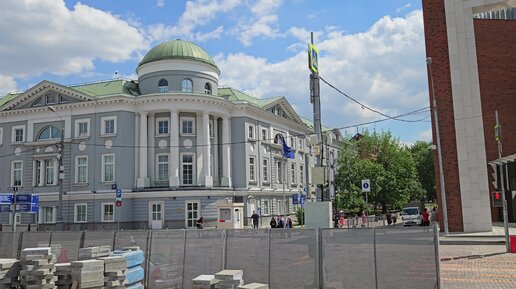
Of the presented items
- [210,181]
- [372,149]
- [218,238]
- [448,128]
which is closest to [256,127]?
[210,181]

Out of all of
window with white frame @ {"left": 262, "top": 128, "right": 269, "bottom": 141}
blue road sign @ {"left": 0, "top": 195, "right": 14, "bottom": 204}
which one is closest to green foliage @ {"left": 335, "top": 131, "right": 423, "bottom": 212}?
window with white frame @ {"left": 262, "top": 128, "right": 269, "bottom": 141}

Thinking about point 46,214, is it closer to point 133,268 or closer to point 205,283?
point 133,268

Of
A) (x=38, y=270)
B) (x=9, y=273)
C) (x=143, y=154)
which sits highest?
(x=143, y=154)

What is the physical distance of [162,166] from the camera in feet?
150

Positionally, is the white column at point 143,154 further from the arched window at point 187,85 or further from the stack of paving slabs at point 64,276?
the stack of paving slabs at point 64,276

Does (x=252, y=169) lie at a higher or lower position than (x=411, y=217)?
higher

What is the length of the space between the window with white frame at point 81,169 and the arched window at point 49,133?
11.5 feet

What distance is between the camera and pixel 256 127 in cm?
5216

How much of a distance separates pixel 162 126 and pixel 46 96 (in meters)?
12.7

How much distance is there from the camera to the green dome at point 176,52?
47.0 metres

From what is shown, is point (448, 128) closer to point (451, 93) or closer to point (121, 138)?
point (451, 93)

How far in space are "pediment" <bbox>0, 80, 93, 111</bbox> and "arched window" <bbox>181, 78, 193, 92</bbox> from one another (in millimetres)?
8883

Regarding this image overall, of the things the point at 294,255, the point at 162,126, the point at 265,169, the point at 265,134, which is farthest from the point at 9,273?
the point at 265,134

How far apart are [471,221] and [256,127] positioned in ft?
90.0
